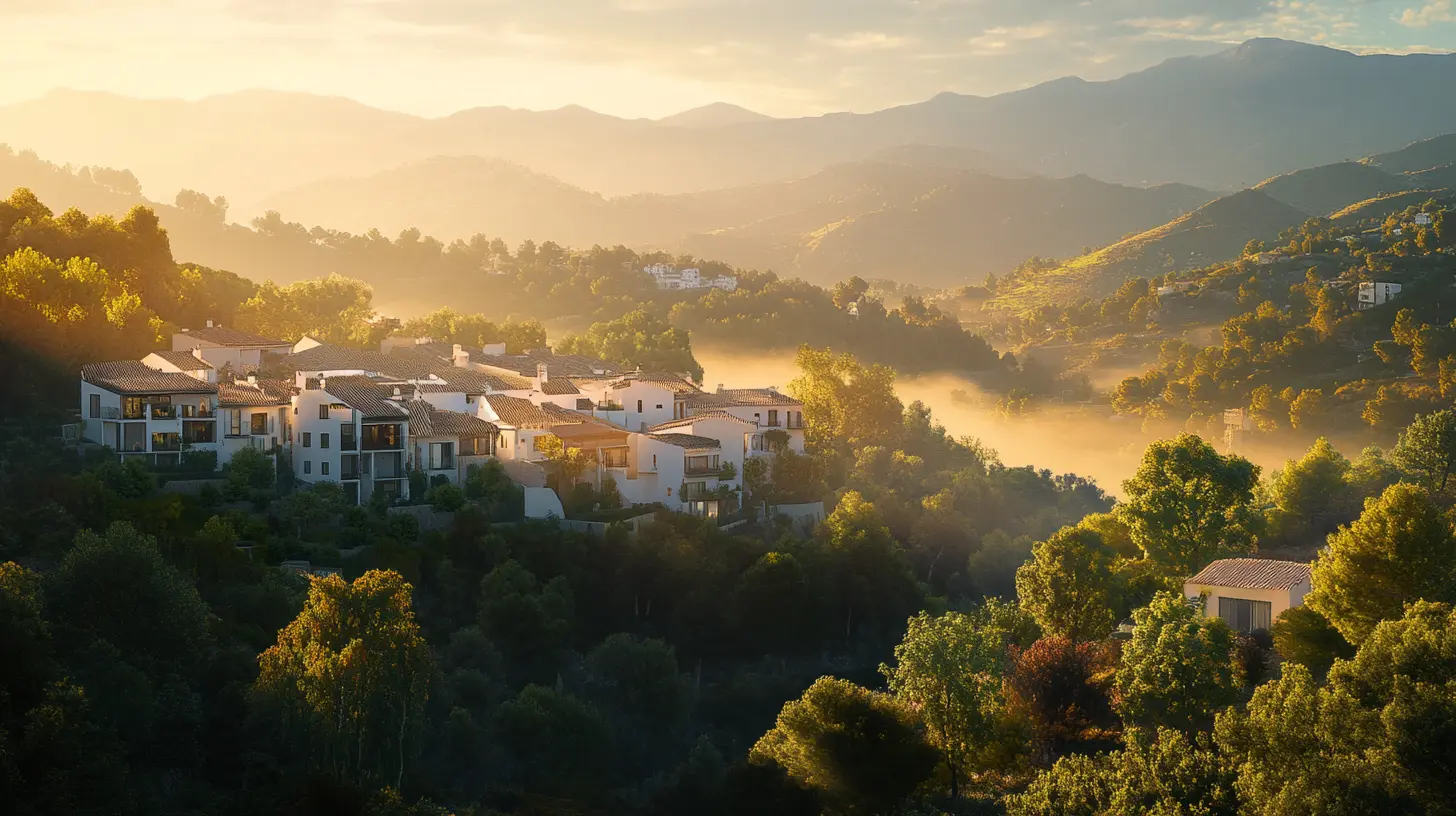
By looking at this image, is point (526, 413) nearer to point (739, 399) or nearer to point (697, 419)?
point (697, 419)

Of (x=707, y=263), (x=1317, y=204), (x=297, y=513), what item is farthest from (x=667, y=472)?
(x=1317, y=204)

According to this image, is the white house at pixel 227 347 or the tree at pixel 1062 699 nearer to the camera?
the tree at pixel 1062 699

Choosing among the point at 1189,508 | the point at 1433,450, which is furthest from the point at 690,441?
the point at 1433,450

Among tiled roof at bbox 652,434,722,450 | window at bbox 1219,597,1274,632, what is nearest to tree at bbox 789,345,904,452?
tiled roof at bbox 652,434,722,450

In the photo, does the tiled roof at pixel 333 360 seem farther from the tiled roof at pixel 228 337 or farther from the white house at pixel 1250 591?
the white house at pixel 1250 591

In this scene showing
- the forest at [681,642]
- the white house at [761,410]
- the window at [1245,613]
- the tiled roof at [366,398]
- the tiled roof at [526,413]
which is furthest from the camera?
the white house at [761,410]

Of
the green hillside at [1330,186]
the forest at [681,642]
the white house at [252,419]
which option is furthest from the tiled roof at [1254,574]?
the green hillside at [1330,186]
